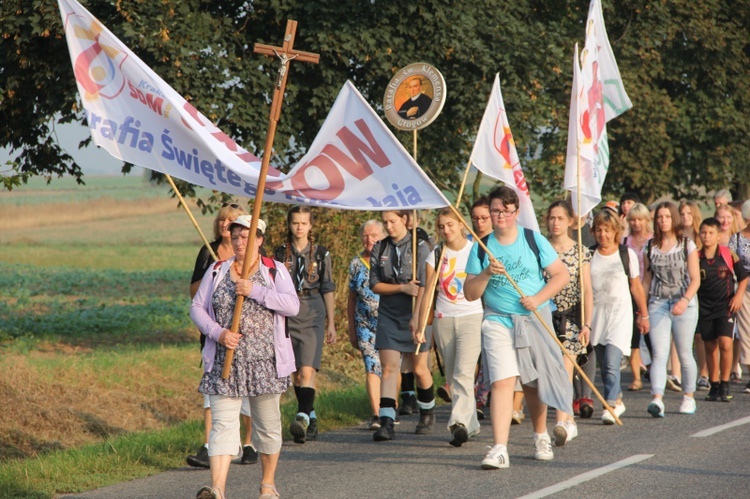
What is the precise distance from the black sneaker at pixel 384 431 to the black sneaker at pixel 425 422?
276mm

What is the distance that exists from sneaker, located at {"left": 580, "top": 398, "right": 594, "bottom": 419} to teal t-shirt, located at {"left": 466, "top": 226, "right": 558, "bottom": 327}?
7.36 ft

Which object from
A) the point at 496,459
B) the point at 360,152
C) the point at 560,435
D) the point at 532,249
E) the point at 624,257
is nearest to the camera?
the point at 360,152

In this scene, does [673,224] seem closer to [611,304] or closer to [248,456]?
[611,304]

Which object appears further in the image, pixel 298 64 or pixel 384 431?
pixel 298 64

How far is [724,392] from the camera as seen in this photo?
10.9 m

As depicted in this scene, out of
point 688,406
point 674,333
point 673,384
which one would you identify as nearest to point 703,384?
point 673,384

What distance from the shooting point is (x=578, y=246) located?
942 centimetres

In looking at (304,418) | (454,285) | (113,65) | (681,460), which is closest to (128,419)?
(304,418)

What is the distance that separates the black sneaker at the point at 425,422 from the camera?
9.34m

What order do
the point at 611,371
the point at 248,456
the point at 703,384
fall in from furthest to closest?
the point at 703,384 < the point at 611,371 < the point at 248,456


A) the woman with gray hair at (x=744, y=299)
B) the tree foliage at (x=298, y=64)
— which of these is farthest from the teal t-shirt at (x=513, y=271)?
the tree foliage at (x=298, y=64)

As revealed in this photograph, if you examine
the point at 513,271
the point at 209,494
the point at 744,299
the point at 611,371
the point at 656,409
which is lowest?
the point at 209,494

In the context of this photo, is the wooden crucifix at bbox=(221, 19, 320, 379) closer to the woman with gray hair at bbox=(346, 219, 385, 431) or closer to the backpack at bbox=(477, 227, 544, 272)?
the backpack at bbox=(477, 227, 544, 272)

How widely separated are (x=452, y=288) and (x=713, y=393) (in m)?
3.52
